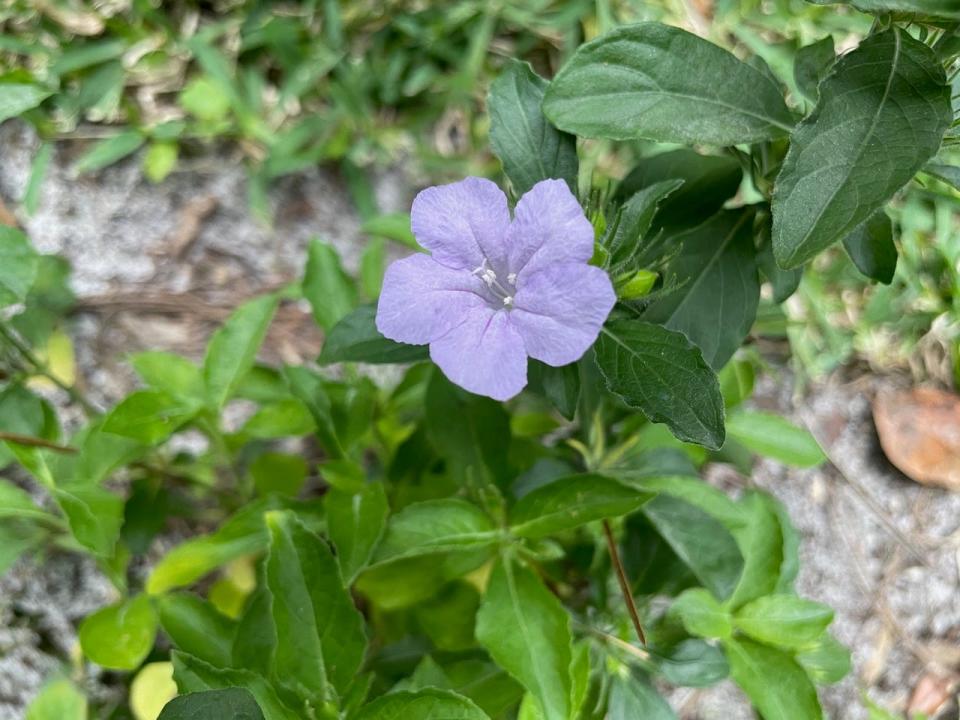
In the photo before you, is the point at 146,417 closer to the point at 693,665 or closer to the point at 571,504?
the point at 571,504

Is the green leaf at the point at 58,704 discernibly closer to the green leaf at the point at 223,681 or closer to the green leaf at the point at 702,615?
the green leaf at the point at 223,681

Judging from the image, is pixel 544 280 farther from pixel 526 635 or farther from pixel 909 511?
pixel 909 511

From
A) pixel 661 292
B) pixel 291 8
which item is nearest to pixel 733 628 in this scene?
pixel 661 292

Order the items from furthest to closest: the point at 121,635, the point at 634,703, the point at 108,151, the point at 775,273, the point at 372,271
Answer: the point at 108,151, the point at 372,271, the point at 121,635, the point at 634,703, the point at 775,273

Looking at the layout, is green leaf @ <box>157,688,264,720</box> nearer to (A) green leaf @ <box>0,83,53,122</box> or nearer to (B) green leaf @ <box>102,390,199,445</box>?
(B) green leaf @ <box>102,390,199,445</box>

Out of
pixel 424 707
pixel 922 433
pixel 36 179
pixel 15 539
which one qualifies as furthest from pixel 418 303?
pixel 922 433
